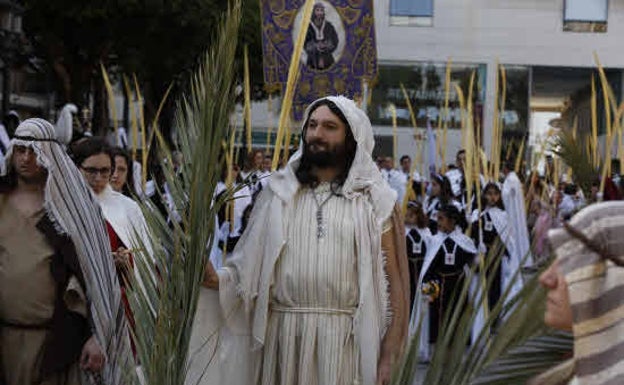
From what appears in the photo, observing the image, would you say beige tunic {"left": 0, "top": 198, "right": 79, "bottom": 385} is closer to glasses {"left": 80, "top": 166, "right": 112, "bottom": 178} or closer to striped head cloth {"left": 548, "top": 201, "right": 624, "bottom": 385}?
glasses {"left": 80, "top": 166, "right": 112, "bottom": 178}

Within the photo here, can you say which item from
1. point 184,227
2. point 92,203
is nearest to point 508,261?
point 92,203

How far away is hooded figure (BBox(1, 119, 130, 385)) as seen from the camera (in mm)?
4785


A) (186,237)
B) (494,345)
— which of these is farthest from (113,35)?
(494,345)

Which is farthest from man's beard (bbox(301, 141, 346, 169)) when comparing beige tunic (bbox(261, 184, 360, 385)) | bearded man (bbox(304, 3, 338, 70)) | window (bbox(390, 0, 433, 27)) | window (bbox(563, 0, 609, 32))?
window (bbox(563, 0, 609, 32))

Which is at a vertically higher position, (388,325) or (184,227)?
(184,227)

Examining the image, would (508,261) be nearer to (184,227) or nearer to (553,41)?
(184,227)

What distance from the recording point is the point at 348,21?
11.1 meters

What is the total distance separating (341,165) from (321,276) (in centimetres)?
45

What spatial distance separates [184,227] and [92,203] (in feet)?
8.35

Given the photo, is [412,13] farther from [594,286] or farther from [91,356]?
[594,286]

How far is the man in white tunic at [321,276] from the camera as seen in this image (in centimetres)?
435

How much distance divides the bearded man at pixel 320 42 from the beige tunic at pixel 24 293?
601cm

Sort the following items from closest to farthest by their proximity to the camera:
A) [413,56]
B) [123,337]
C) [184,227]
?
[184,227], [123,337], [413,56]

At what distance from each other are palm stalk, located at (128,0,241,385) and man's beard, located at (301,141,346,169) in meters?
1.90
